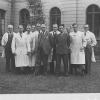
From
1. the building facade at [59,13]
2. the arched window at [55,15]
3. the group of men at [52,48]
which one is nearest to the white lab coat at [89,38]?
the group of men at [52,48]

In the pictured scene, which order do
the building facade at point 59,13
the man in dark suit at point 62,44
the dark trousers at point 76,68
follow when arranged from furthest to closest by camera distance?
the building facade at point 59,13
the dark trousers at point 76,68
the man in dark suit at point 62,44

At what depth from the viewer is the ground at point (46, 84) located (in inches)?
330

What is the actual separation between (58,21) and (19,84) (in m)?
18.1

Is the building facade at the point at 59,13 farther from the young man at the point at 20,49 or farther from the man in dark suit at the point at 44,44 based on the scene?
the man in dark suit at the point at 44,44

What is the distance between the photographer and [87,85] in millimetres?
9273

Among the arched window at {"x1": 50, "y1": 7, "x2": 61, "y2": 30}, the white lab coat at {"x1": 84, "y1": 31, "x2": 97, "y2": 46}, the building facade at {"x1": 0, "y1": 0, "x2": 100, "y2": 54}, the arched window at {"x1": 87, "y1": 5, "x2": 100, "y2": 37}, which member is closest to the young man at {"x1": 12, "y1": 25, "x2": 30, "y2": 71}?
the white lab coat at {"x1": 84, "y1": 31, "x2": 97, "y2": 46}

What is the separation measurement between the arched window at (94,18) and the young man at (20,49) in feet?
50.1

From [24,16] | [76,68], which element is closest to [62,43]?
[76,68]

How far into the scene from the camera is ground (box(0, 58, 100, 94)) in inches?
330

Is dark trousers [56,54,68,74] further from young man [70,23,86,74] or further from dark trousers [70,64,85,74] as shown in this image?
dark trousers [70,64,85,74]

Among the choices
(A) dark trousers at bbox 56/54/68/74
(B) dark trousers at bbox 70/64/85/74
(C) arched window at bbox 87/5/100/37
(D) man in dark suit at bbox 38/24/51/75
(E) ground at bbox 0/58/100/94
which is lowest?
(E) ground at bbox 0/58/100/94

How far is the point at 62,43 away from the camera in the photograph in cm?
1083

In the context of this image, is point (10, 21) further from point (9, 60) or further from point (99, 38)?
point (9, 60)

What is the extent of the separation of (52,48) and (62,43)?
556 millimetres
